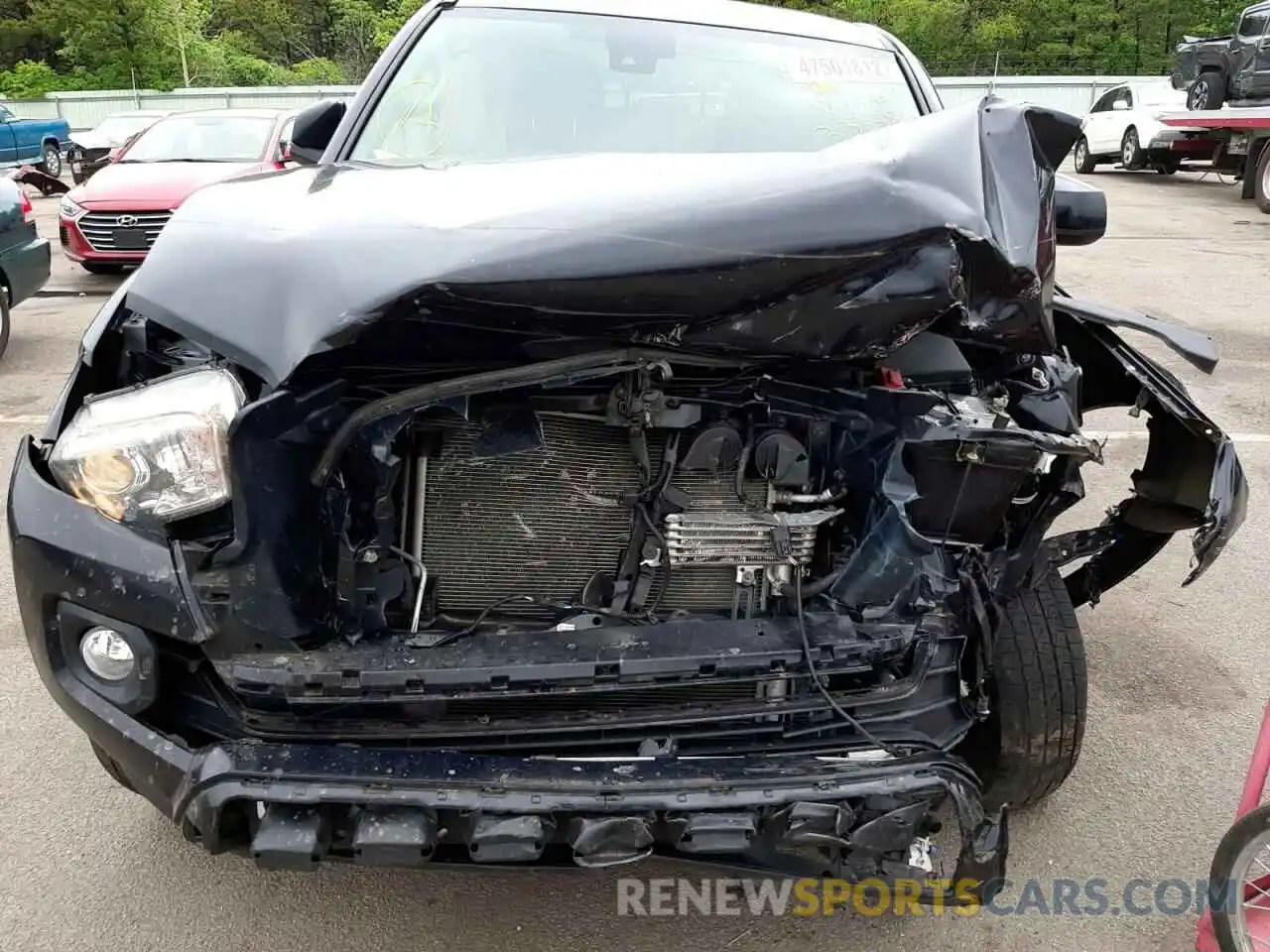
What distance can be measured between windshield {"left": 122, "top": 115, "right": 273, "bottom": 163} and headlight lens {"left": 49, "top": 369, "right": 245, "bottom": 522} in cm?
835

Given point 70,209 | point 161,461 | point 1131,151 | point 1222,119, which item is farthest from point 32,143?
point 161,461

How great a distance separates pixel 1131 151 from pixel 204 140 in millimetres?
16669

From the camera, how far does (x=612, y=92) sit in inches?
114

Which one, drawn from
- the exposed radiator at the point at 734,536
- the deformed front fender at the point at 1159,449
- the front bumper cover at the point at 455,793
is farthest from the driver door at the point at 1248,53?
the front bumper cover at the point at 455,793

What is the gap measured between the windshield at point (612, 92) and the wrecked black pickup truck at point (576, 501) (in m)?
0.69

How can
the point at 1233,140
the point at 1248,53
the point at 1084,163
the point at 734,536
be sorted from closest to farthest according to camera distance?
the point at 734,536
the point at 1248,53
the point at 1233,140
the point at 1084,163

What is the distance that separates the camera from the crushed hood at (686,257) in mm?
1547

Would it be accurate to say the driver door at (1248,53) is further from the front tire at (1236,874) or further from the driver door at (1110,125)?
the front tire at (1236,874)

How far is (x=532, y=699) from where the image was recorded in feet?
5.90

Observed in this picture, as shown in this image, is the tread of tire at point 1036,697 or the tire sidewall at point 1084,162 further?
the tire sidewall at point 1084,162

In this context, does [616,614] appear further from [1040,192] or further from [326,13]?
[326,13]

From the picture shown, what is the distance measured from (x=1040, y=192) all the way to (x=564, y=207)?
0.87 meters

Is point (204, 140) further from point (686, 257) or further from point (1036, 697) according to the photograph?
point (1036, 697)

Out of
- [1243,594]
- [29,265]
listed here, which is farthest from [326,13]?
[1243,594]
